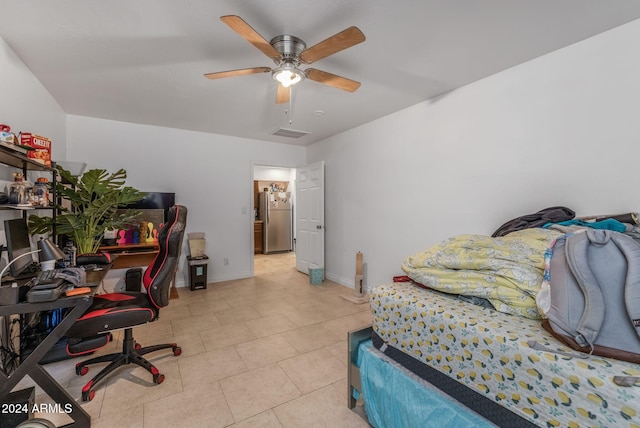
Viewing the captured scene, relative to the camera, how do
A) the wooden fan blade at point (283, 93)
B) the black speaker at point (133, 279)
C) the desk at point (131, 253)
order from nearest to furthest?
1. the wooden fan blade at point (283, 93)
2. the desk at point (131, 253)
3. the black speaker at point (133, 279)

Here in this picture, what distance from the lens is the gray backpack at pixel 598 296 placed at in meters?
0.96

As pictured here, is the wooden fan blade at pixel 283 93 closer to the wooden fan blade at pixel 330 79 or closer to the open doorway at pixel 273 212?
the wooden fan blade at pixel 330 79

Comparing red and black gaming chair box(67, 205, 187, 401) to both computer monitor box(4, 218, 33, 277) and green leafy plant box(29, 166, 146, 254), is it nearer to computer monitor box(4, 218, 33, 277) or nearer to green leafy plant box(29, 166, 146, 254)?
computer monitor box(4, 218, 33, 277)

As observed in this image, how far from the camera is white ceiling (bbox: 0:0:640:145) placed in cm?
174

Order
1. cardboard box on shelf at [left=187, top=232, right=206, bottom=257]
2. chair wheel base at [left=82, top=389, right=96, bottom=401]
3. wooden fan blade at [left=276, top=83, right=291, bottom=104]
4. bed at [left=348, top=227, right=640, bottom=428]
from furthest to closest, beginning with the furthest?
cardboard box on shelf at [left=187, top=232, right=206, bottom=257]
wooden fan blade at [left=276, top=83, right=291, bottom=104]
chair wheel base at [left=82, top=389, right=96, bottom=401]
bed at [left=348, top=227, right=640, bottom=428]

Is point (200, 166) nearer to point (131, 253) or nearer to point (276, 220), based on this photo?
point (131, 253)

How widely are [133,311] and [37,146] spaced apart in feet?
5.43

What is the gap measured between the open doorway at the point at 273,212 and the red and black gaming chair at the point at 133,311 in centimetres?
498

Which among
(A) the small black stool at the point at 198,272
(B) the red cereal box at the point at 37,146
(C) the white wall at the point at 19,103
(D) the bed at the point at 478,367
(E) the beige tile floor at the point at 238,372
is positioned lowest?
(E) the beige tile floor at the point at 238,372

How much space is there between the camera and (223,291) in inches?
167

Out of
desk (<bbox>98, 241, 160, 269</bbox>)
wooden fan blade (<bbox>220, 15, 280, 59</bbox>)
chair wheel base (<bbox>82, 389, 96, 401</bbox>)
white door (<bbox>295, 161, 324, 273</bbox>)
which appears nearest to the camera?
wooden fan blade (<bbox>220, 15, 280, 59</bbox>)

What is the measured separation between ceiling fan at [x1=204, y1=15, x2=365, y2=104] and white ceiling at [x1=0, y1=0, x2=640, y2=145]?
95 mm

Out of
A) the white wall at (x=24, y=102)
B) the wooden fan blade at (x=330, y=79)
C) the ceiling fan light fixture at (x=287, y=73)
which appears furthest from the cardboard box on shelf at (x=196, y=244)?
the wooden fan blade at (x=330, y=79)

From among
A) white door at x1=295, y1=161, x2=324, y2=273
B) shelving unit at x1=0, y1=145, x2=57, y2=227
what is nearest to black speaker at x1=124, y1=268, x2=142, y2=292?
shelving unit at x1=0, y1=145, x2=57, y2=227
